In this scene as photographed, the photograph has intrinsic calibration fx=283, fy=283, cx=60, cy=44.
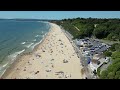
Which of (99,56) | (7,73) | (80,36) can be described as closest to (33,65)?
(7,73)

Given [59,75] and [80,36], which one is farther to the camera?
[80,36]
